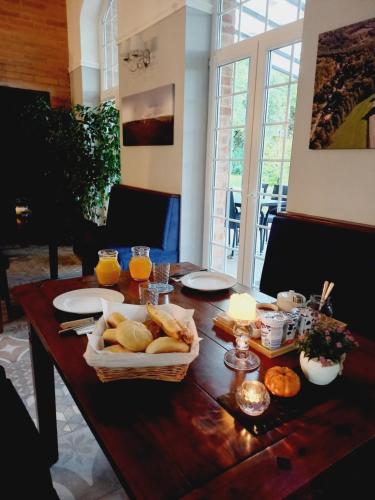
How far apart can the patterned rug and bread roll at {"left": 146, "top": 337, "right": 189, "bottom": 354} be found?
0.91 meters

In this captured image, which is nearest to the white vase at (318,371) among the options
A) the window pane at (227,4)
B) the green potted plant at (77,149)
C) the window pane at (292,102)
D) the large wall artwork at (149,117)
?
the window pane at (292,102)

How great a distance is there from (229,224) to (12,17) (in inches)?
169

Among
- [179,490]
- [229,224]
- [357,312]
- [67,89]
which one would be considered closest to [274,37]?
[229,224]

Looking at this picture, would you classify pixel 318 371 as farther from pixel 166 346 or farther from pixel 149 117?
pixel 149 117

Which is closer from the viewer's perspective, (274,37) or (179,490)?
(179,490)

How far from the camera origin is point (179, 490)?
1.94 ft

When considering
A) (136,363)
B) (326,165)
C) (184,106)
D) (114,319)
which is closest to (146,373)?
(136,363)

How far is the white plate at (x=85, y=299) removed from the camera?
4.00 ft

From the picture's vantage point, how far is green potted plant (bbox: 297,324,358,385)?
2.79 feet

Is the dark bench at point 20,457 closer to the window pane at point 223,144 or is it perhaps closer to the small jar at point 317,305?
the small jar at point 317,305

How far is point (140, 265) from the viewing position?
154 centimetres

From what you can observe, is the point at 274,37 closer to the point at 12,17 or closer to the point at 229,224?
the point at 229,224

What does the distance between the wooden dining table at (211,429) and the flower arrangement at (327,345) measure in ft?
0.26

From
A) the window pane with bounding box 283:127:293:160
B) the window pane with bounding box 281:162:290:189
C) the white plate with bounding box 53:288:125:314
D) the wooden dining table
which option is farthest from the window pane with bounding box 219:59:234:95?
the wooden dining table
